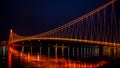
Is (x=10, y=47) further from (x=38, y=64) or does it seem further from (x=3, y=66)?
(x=3, y=66)

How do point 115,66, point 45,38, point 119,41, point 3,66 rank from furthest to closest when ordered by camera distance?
1. point 45,38
2. point 3,66
3. point 119,41
4. point 115,66

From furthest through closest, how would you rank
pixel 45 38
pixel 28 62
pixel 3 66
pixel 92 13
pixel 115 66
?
pixel 45 38
pixel 28 62
pixel 3 66
pixel 92 13
pixel 115 66

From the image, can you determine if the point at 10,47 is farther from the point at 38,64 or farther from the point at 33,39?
the point at 33,39

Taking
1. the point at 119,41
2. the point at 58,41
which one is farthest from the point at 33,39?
the point at 119,41

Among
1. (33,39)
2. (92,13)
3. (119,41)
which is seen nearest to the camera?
(119,41)

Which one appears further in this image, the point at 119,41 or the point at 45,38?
the point at 45,38

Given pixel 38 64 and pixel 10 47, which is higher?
pixel 10 47

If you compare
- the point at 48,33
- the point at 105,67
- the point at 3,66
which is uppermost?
the point at 48,33

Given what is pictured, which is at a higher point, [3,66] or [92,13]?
[92,13]

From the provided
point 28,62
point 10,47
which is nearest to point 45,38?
point 28,62
